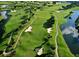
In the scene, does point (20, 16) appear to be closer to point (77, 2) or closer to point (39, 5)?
point (39, 5)

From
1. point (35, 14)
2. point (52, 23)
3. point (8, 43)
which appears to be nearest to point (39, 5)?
point (35, 14)

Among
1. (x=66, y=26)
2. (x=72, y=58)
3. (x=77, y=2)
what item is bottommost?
(x=72, y=58)

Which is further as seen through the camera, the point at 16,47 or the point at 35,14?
the point at 35,14

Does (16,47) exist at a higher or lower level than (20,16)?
lower

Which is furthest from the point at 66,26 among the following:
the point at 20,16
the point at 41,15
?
the point at 20,16

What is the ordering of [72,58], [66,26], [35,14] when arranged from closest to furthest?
[72,58], [66,26], [35,14]

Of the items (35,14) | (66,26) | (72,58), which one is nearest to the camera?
(72,58)
